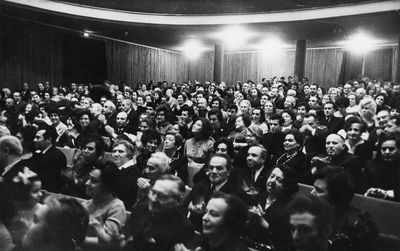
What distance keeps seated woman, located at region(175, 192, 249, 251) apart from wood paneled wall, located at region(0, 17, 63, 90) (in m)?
10.2

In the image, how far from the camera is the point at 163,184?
2295 mm

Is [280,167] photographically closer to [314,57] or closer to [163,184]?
[163,184]

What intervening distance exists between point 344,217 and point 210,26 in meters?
9.20

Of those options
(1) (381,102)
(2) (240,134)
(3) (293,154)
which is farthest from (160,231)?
(1) (381,102)

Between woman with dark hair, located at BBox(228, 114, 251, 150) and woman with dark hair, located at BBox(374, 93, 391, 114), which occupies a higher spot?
woman with dark hair, located at BBox(374, 93, 391, 114)

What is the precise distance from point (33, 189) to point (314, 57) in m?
13.2

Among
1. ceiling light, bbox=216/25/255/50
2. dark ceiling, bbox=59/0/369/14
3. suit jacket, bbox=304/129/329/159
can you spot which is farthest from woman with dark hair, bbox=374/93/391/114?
ceiling light, bbox=216/25/255/50

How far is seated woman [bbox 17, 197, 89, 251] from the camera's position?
5.41 ft

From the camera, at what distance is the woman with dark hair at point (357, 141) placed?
12.6ft

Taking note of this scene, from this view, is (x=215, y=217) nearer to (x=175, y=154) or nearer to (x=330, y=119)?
(x=175, y=154)

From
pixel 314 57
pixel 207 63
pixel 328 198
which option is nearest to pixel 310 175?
pixel 328 198

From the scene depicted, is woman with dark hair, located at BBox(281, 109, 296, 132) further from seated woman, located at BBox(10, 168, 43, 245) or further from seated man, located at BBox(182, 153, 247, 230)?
seated woman, located at BBox(10, 168, 43, 245)

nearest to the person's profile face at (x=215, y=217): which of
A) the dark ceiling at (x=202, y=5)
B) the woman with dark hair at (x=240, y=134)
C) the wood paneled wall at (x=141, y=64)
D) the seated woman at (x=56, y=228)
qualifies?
the seated woman at (x=56, y=228)

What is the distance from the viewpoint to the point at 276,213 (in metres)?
2.43
